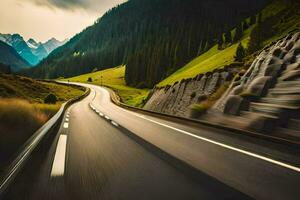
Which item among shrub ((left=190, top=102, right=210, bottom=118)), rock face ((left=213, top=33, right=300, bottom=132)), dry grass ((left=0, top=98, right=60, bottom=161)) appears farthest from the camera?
shrub ((left=190, top=102, right=210, bottom=118))

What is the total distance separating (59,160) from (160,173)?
2.20 metres

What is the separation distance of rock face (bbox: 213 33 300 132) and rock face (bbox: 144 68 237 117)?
420 cm

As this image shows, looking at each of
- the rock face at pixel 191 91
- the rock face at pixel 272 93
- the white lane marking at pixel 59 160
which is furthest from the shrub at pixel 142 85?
the white lane marking at pixel 59 160

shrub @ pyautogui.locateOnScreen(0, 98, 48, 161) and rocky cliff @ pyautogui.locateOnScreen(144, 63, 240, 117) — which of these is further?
rocky cliff @ pyautogui.locateOnScreen(144, 63, 240, 117)

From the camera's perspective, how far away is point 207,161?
562cm

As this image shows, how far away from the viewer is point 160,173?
15.5ft

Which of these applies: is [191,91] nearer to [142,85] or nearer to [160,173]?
[160,173]

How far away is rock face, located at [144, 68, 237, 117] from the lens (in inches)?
763

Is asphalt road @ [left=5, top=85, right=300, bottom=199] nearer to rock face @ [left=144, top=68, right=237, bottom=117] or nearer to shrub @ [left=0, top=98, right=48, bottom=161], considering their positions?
shrub @ [left=0, top=98, right=48, bottom=161]

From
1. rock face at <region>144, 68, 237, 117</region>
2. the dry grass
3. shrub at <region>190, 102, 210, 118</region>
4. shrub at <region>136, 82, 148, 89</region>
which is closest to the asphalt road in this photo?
the dry grass

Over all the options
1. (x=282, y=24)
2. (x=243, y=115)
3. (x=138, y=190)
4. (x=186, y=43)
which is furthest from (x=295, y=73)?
(x=186, y=43)

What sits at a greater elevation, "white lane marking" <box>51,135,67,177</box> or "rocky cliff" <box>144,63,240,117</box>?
"rocky cliff" <box>144,63,240,117</box>

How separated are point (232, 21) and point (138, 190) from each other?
196 m

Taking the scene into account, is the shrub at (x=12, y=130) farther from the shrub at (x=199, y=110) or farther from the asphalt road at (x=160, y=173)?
the shrub at (x=199, y=110)
